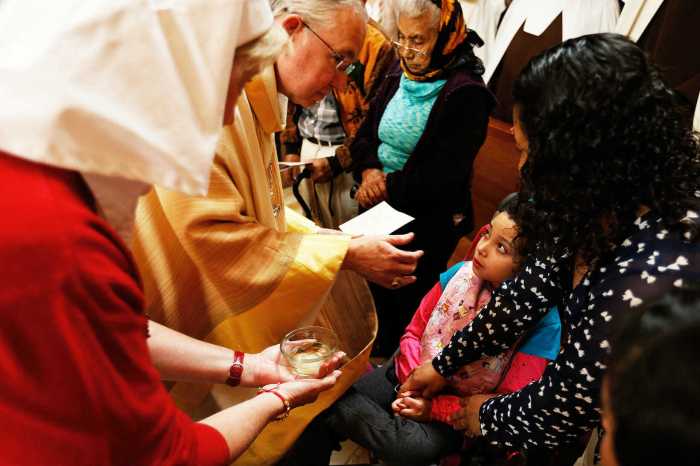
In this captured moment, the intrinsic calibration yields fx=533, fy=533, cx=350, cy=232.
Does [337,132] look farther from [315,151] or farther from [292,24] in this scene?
[292,24]

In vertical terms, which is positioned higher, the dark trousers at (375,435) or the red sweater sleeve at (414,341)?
the red sweater sleeve at (414,341)

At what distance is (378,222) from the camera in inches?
89.8

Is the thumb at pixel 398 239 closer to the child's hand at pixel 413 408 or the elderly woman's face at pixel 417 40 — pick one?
the child's hand at pixel 413 408

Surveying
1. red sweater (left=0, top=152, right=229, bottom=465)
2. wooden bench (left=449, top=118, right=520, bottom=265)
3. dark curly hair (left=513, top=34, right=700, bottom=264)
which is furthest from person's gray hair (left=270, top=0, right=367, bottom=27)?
wooden bench (left=449, top=118, right=520, bottom=265)

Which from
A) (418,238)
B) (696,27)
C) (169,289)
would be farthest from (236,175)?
(696,27)

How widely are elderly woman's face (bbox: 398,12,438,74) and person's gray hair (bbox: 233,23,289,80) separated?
150 cm

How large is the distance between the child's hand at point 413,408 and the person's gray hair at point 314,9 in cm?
119

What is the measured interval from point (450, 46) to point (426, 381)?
1432 mm

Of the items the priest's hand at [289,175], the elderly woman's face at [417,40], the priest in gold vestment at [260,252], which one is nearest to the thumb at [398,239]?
the priest in gold vestment at [260,252]

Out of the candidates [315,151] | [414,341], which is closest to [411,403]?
[414,341]

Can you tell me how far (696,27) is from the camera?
2373 mm

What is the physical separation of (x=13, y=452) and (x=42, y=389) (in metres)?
0.12

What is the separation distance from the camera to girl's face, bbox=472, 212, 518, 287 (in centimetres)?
176

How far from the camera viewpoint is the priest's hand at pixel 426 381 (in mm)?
1734
